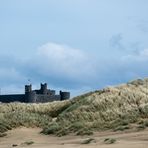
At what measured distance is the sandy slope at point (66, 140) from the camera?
56.9 feet

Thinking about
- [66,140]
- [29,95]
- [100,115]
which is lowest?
[66,140]

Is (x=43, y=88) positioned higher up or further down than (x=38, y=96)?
higher up

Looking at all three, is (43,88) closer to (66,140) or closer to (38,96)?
(38,96)

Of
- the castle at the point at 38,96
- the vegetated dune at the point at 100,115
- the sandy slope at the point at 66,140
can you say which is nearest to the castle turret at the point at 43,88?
the castle at the point at 38,96

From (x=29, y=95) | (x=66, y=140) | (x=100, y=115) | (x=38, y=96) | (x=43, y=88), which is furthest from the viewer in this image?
(x=43, y=88)

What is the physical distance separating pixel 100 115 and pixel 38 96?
24.5m

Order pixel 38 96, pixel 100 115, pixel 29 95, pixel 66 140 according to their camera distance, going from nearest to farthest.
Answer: pixel 66 140
pixel 100 115
pixel 29 95
pixel 38 96

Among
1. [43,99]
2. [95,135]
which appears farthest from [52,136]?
[43,99]

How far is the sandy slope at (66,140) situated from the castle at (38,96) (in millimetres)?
23431

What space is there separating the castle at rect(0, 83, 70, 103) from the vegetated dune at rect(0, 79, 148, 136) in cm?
1839

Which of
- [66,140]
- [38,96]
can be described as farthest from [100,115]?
[38,96]

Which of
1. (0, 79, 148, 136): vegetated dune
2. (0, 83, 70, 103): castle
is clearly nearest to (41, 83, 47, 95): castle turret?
(0, 83, 70, 103): castle

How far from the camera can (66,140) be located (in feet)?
68.7

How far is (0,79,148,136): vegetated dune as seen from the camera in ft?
76.9
